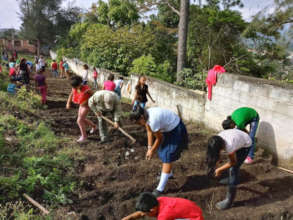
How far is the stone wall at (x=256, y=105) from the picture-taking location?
4.63 m

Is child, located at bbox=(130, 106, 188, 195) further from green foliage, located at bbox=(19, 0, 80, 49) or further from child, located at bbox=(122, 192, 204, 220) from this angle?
green foliage, located at bbox=(19, 0, 80, 49)

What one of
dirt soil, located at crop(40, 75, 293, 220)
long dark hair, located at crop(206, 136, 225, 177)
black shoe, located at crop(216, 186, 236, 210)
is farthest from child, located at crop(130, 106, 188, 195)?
black shoe, located at crop(216, 186, 236, 210)

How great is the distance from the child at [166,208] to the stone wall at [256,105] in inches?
127

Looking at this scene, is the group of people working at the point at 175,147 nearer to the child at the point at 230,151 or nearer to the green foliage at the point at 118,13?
the child at the point at 230,151

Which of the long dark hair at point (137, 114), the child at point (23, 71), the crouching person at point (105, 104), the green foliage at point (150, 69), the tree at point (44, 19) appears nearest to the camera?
the long dark hair at point (137, 114)

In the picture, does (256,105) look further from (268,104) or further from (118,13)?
(118,13)

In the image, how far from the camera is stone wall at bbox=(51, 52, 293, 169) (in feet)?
15.2

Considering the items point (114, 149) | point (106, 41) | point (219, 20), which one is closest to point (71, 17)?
point (106, 41)

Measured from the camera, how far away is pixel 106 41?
43.5 ft

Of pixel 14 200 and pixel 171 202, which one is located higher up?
pixel 171 202

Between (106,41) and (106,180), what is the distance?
1059cm

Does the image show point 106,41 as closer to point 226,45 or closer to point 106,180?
point 226,45

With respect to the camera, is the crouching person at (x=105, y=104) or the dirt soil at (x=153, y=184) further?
the crouching person at (x=105, y=104)

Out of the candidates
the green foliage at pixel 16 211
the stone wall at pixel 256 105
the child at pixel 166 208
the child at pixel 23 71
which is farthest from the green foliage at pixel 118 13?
the child at pixel 166 208
